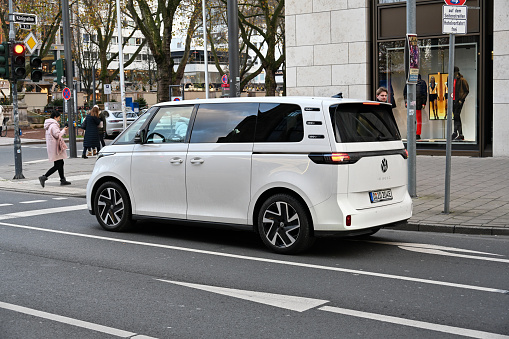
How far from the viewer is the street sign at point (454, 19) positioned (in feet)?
33.4

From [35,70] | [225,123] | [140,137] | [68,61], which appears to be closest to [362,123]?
[225,123]

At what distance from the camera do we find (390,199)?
27.0 ft

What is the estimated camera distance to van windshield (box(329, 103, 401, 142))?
7.76 metres

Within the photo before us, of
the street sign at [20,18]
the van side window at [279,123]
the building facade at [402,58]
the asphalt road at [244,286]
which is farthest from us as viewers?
the building facade at [402,58]

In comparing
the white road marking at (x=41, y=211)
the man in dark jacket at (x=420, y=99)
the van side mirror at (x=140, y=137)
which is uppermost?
the man in dark jacket at (x=420, y=99)

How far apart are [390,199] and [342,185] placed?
A: 914 millimetres

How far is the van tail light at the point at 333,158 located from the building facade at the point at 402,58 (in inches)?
499

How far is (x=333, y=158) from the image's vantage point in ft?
24.9

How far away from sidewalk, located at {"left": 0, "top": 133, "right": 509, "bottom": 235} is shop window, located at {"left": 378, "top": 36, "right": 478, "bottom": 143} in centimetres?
139

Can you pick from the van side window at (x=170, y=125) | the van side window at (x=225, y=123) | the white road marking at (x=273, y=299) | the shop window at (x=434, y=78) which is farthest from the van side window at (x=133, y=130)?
the shop window at (x=434, y=78)

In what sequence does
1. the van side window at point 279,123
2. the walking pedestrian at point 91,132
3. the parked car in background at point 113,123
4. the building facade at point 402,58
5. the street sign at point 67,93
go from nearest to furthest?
1. the van side window at point 279,123
2. the building facade at point 402,58
3. the street sign at point 67,93
4. the walking pedestrian at point 91,132
5. the parked car in background at point 113,123

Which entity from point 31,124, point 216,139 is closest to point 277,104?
point 216,139

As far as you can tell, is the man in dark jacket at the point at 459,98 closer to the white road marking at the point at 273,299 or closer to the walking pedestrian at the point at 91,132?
the walking pedestrian at the point at 91,132

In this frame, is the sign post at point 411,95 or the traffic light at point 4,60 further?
the traffic light at point 4,60
